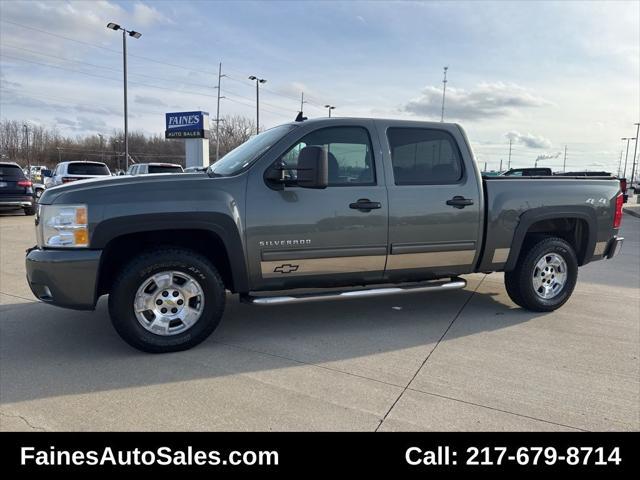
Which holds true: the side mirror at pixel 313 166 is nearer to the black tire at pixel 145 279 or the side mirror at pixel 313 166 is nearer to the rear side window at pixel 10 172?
the black tire at pixel 145 279

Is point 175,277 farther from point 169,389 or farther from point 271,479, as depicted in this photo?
point 271,479

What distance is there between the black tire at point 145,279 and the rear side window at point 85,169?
13903mm

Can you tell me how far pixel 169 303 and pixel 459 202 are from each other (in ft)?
9.22

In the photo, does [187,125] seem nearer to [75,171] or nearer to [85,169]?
[85,169]

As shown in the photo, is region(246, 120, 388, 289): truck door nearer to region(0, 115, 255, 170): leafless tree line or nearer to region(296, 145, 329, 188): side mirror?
→ region(296, 145, 329, 188): side mirror

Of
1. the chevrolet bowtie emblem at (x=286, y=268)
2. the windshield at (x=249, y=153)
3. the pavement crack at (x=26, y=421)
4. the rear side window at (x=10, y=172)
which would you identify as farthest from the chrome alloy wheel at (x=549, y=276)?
the rear side window at (x=10, y=172)

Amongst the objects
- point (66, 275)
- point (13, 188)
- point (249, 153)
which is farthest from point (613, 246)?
point (13, 188)

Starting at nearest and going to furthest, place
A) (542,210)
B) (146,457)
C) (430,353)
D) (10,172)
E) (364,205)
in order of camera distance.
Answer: (146,457) < (430,353) < (364,205) < (542,210) < (10,172)

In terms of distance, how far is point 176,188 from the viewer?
381cm

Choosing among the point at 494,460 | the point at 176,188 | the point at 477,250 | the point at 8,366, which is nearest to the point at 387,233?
the point at 477,250

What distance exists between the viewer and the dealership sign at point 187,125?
3416cm

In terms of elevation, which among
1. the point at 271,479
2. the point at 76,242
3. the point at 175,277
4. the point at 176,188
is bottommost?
the point at 271,479

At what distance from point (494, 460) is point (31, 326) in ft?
13.5

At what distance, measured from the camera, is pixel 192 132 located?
115 ft
